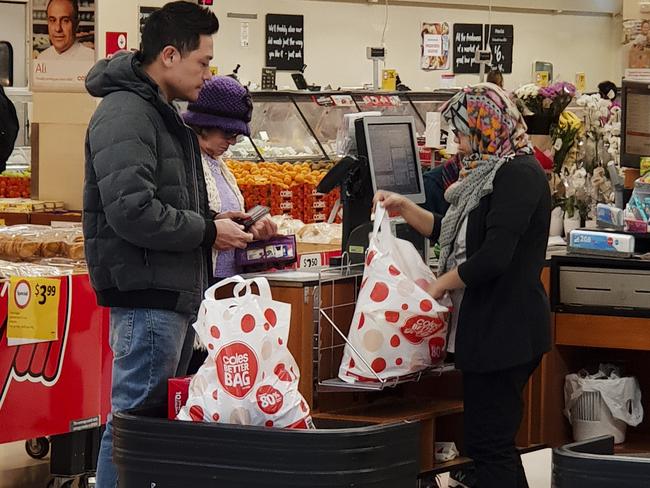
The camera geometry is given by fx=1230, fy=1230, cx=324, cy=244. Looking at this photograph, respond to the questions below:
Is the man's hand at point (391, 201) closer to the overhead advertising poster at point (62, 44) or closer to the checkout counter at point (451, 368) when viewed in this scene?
the checkout counter at point (451, 368)

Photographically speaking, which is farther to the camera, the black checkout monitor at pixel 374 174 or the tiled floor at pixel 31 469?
the tiled floor at pixel 31 469

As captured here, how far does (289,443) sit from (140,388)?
1.04m

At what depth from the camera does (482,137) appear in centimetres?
376

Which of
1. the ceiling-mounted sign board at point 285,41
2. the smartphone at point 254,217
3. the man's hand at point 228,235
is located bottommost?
the man's hand at point 228,235

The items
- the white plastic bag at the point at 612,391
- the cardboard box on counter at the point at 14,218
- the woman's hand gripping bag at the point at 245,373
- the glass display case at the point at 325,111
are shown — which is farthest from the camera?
the glass display case at the point at 325,111

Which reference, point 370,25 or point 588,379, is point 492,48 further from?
point 588,379

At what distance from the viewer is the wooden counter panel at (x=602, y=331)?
14.2 ft

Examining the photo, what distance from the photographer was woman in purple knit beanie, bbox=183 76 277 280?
4.09m

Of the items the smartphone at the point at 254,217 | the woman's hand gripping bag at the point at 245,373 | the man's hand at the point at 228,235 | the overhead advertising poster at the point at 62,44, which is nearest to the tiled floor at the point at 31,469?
the overhead advertising poster at the point at 62,44

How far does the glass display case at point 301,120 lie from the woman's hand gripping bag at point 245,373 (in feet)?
Result: 21.9

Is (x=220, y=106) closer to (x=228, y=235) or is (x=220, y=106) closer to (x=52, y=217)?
(x=228, y=235)

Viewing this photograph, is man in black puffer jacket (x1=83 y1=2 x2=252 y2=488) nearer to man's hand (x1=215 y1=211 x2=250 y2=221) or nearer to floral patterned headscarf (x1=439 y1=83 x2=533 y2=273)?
man's hand (x1=215 y1=211 x2=250 y2=221)

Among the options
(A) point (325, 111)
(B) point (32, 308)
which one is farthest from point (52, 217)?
(A) point (325, 111)

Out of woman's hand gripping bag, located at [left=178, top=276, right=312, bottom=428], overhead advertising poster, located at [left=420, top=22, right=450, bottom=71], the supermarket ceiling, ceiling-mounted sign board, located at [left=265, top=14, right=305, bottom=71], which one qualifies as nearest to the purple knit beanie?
woman's hand gripping bag, located at [left=178, top=276, right=312, bottom=428]
